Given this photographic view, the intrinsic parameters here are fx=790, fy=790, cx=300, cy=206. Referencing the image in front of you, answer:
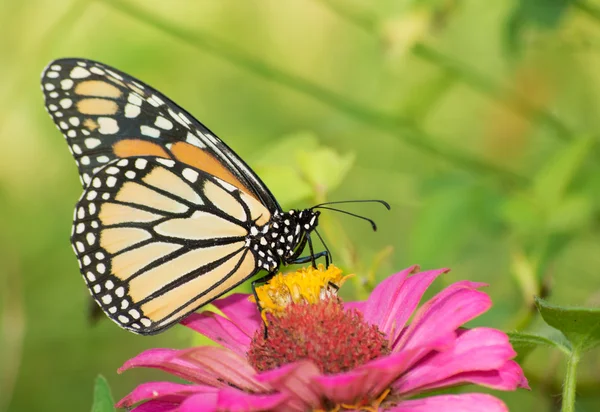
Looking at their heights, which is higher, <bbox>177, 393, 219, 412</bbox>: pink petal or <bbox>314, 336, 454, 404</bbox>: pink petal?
<bbox>314, 336, 454, 404</bbox>: pink petal

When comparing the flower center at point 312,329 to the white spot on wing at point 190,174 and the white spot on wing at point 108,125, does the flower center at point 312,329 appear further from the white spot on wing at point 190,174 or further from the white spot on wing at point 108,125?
the white spot on wing at point 108,125

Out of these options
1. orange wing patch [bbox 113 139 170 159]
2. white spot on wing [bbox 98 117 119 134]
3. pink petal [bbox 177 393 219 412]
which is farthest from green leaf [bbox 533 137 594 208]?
pink petal [bbox 177 393 219 412]

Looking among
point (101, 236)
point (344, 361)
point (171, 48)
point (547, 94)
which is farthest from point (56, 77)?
point (171, 48)

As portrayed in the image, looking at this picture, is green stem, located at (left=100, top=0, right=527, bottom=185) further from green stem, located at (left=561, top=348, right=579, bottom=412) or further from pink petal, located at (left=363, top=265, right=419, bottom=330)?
green stem, located at (left=561, top=348, right=579, bottom=412)

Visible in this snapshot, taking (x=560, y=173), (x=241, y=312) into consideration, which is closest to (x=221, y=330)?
(x=241, y=312)

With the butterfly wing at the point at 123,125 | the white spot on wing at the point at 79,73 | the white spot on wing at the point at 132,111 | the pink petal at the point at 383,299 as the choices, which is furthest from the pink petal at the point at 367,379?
the white spot on wing at the point at 79,73

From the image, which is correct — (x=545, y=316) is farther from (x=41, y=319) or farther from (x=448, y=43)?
(x=41, y=319)
